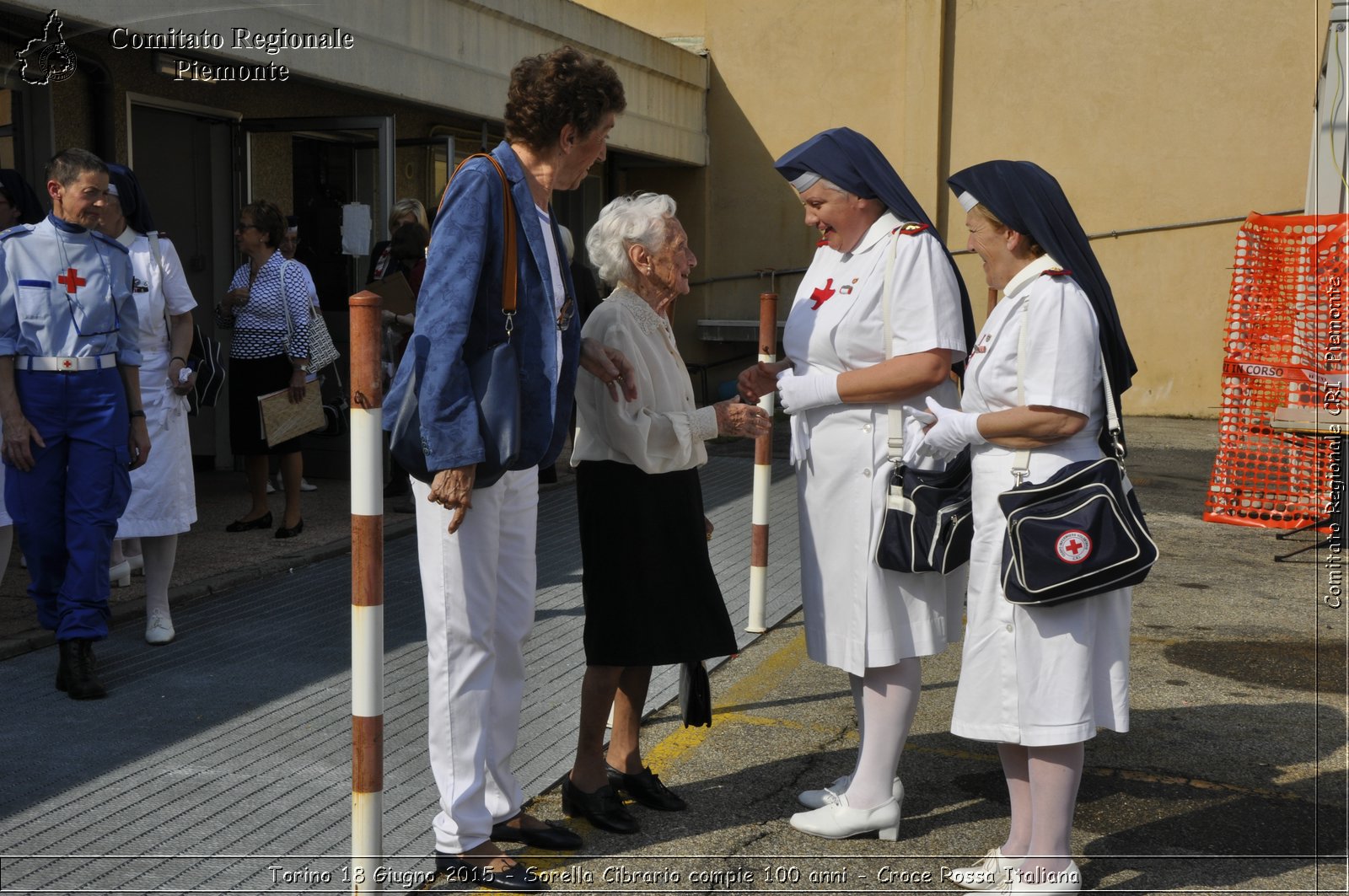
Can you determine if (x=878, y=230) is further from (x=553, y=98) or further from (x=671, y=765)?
(x=671, y=765)

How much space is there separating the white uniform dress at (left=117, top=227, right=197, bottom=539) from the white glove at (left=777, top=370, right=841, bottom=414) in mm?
3072

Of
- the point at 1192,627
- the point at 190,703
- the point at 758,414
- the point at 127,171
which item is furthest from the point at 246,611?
the point at 1192,627

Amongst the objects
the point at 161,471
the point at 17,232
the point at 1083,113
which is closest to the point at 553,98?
the point at 17,232

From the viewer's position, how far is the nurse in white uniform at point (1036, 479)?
11.0 ft

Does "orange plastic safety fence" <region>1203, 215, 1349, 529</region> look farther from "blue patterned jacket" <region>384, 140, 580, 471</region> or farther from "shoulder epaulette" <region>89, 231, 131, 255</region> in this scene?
"shoulder epaulette" <region>89, 231, 131, 255</region>

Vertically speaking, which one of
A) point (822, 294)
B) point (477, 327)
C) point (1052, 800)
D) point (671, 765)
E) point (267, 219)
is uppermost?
point (267, 219)

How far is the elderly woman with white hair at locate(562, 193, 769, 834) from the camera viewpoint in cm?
383

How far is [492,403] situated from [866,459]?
3.70 feet

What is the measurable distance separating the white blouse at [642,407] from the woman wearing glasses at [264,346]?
4480mm

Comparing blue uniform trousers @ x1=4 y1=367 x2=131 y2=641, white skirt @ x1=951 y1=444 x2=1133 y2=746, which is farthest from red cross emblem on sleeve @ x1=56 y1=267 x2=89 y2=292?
white skirt @ x1=951 y1=444 x2=1133 y2=746

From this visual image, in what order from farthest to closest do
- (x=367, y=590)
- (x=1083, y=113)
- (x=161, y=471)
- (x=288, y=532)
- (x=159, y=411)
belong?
(x=1083, y=113), (x=288, y=532), (x=159, y=411), (x=161, y=471), (x=367, y=590)

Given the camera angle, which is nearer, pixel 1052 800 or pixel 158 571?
pixel 1052 800

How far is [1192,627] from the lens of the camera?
6.45 metres

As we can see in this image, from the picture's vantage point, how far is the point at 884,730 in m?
3.86
